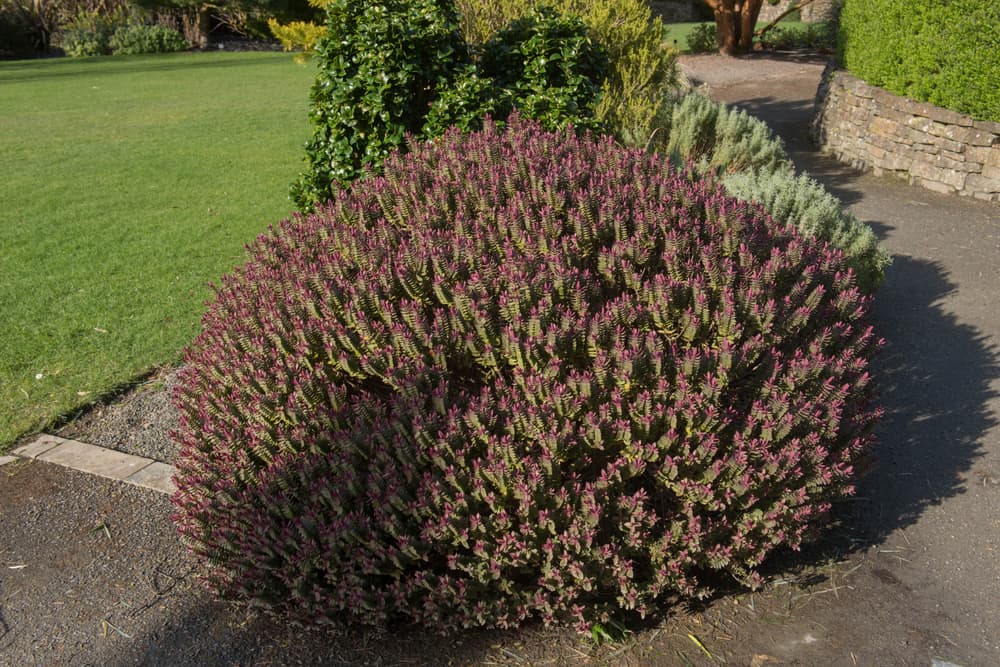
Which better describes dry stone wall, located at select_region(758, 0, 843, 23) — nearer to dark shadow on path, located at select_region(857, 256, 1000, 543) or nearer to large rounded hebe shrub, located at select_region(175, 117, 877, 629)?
dark shadow on path, located at select_region(857, 256, 1000, 543)

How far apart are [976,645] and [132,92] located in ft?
74.8

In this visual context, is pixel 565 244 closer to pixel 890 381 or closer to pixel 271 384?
pixel 271 384

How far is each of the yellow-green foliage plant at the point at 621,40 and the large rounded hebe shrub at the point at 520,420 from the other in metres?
5.63

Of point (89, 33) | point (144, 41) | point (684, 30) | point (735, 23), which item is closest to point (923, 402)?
point (735, 23)

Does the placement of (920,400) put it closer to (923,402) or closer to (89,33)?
(923,402)

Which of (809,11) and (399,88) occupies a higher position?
(809,11)

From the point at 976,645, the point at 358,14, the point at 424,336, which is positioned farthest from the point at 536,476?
the point at 358,14

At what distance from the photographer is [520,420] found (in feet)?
9.57

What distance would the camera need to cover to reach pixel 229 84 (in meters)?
23.0

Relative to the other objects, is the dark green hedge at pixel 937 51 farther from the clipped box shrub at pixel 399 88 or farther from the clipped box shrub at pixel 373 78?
the clipped box shrub at pixel 373 78

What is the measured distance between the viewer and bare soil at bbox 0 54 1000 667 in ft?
9.93

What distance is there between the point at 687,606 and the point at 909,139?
7.75 meters

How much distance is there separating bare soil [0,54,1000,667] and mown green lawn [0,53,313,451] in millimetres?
909

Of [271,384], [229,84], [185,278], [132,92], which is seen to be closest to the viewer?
[271,384]
